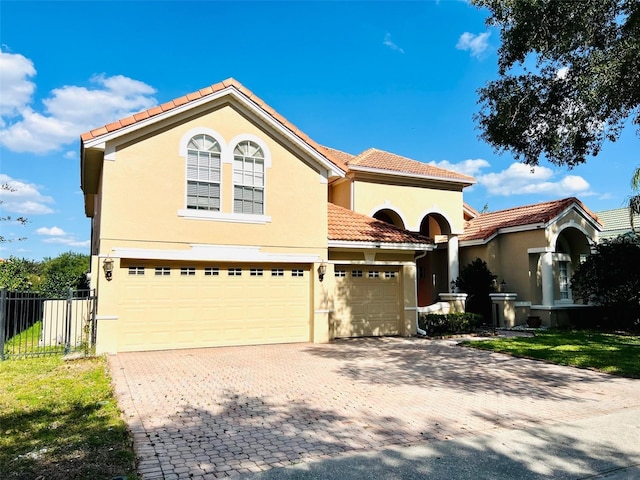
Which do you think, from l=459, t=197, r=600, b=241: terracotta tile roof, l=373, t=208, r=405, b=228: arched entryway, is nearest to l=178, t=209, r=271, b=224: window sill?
l=373, t=208, r=405, b=228: arched entryway

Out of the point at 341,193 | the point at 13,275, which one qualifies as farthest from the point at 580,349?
the point at 13,275

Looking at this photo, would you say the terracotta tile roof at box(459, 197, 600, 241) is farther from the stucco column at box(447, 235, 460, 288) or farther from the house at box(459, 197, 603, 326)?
the stucco column at box(447, 235, 460, 288)

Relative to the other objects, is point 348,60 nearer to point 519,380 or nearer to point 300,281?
point 300,281

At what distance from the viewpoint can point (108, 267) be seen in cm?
1138

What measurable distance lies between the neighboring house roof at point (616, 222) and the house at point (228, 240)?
22.4 m

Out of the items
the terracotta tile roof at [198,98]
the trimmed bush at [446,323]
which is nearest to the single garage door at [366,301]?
the trimmed bush at [446,323]

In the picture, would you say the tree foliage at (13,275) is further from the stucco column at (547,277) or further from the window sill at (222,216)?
the stucco column at (547,277)

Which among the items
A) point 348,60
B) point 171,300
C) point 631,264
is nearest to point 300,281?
point 171,300

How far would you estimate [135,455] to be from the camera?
5074 mm

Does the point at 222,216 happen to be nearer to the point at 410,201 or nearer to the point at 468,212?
the point at 410,201

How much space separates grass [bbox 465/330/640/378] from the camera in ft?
34.9

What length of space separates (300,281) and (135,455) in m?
9.21

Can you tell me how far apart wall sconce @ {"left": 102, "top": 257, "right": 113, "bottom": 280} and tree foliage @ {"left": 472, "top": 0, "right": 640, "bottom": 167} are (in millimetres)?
11405

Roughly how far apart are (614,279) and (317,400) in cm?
1562
